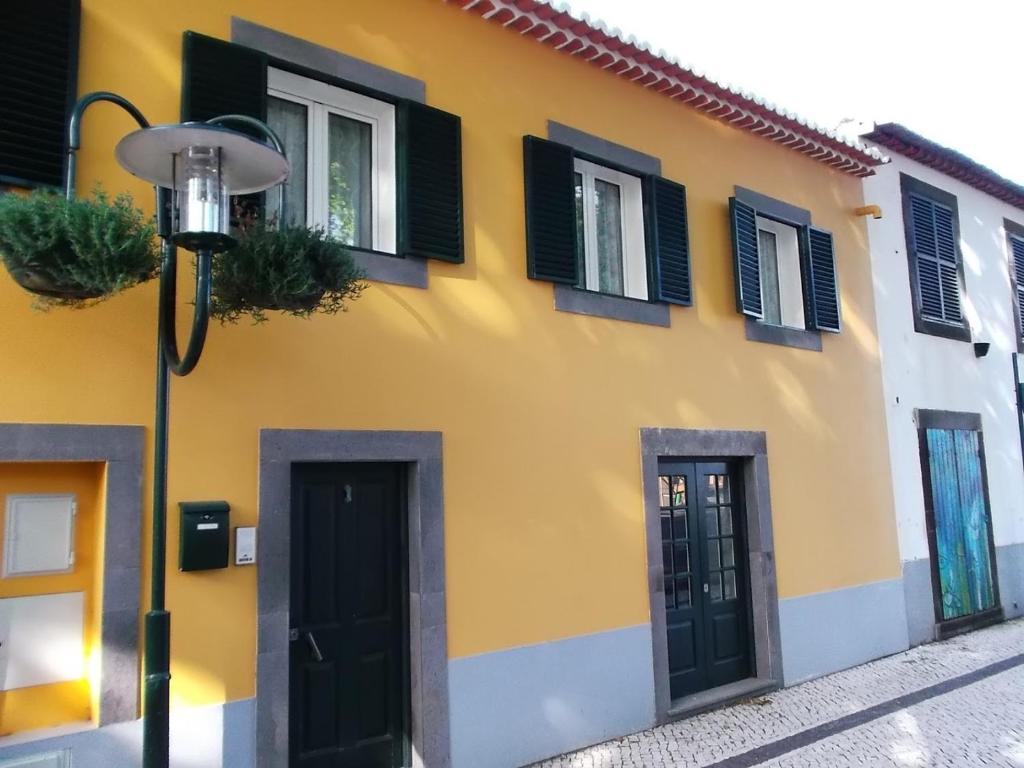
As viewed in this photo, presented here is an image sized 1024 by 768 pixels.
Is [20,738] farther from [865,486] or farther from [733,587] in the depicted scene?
[865,486]

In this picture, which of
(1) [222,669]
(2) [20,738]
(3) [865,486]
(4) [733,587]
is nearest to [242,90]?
(1) [222,669]

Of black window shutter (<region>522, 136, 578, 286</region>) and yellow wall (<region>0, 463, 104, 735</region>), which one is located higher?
black window shutter (<region>522, 136, 578, 286</region>)

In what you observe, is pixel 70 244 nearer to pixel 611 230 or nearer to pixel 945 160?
pixel 611 230

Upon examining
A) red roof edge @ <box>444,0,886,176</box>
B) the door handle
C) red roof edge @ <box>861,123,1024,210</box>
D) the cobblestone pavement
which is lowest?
the cobblestone pavement

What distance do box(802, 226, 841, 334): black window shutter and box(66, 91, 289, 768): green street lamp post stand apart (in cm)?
607

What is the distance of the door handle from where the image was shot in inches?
182

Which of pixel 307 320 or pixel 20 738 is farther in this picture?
pixel 307 320

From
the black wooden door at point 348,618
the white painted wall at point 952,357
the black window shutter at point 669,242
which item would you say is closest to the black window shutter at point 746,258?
the black window shutter at point 669,242

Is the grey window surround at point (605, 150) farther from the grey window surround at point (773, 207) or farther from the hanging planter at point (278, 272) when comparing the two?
the hanging planter at point (278, 272)

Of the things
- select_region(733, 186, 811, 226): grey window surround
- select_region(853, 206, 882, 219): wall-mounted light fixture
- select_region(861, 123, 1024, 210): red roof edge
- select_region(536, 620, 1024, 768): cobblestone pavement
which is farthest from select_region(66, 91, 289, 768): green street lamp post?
select_region(861, 123, 1024, 210): red roof edge

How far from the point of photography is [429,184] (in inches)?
209

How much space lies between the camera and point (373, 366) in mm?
4957

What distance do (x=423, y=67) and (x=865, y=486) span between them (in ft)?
19.6

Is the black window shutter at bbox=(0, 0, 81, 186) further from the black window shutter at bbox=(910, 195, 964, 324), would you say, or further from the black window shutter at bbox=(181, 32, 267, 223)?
the black window shutter at bbox=(910, 195, 964, 324)
